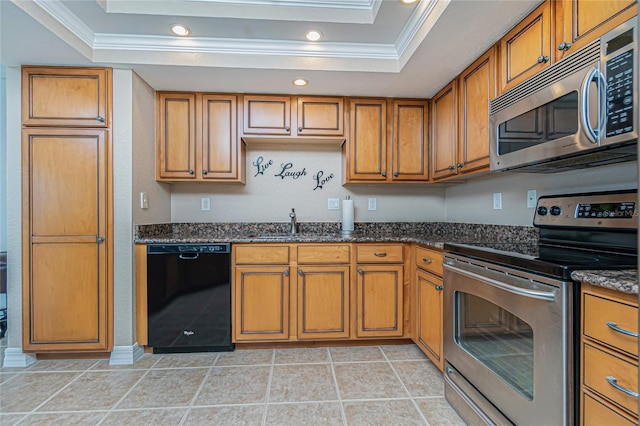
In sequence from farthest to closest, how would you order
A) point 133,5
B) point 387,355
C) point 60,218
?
point 387,355, point 60,218, point 133,5

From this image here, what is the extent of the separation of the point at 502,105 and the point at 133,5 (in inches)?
85.3

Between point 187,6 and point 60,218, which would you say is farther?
point 60,218

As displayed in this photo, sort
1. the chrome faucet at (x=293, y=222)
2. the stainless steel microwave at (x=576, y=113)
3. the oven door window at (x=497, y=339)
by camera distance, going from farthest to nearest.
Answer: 1. the chrome faucet at (x=293, y=222)
2. the oven door window at (x=497, y=339)
3. the stainless steel microwave at (x=576, y=113)

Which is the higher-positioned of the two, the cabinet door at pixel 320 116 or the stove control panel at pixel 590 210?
the cabinet door at pixel 320 116

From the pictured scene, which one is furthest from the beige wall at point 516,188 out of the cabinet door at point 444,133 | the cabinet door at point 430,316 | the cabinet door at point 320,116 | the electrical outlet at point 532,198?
the cabinet door at point 320,116

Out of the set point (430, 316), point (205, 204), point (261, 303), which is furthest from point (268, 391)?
point (205, 204)

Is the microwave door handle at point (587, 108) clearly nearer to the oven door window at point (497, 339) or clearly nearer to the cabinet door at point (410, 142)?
Result: the oven door window at point (497, 339)

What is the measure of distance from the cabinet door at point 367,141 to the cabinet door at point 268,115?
22.5 inches

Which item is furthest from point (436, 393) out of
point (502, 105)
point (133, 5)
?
point (133, 5)

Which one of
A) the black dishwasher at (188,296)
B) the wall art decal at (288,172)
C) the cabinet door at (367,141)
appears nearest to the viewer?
the black dishwasher at (188,296)

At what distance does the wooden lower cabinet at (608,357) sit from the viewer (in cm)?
82

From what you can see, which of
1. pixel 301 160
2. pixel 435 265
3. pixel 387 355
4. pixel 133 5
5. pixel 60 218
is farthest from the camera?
pixel 301 160

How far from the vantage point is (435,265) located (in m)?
1.92

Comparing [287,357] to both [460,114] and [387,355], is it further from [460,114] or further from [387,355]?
[460,114]
